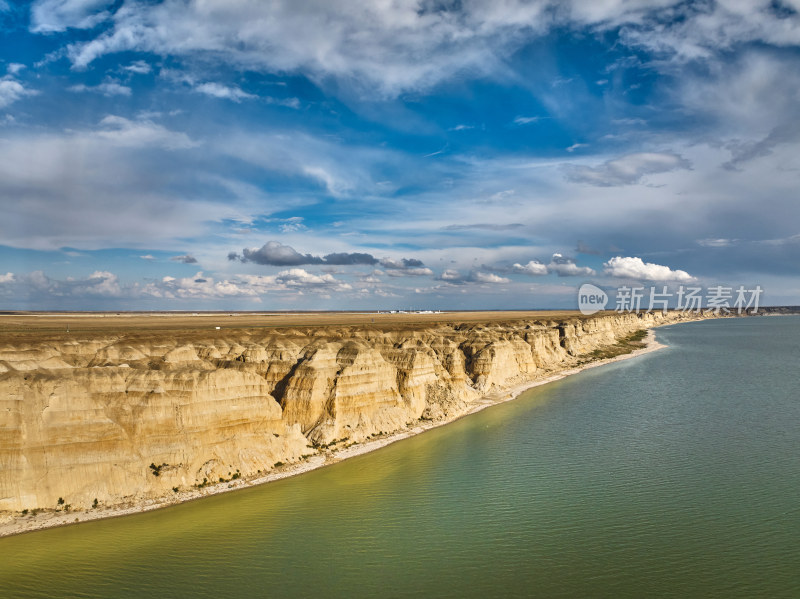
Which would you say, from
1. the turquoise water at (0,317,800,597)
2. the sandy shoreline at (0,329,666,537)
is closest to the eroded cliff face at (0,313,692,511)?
the sandy shoreline at (0,329,666,537)

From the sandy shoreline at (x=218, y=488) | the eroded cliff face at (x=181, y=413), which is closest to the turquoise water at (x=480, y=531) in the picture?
the sandy shoreline at (x=218, y=488)

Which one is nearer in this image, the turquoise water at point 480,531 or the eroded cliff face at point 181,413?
the turquoise water at point 480,531

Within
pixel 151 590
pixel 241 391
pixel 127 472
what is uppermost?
pixel 241 391

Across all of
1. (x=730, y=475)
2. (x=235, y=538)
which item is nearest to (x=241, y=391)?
(x=235, y=538)

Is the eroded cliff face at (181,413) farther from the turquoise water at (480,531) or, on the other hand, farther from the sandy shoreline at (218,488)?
the turquoise water at (480,531)

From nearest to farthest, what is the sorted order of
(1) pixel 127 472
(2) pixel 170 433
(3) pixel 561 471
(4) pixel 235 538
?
(4) pixel 235 538, (1) pixel 127 472, (2) pixel 170 433, (3) pixel 561 471

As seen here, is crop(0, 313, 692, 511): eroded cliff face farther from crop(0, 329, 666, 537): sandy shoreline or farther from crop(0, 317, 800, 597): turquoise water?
crop(0, 317, 800, 597): turquoise water

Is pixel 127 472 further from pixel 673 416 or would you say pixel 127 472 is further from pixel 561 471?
pixel 673 416
